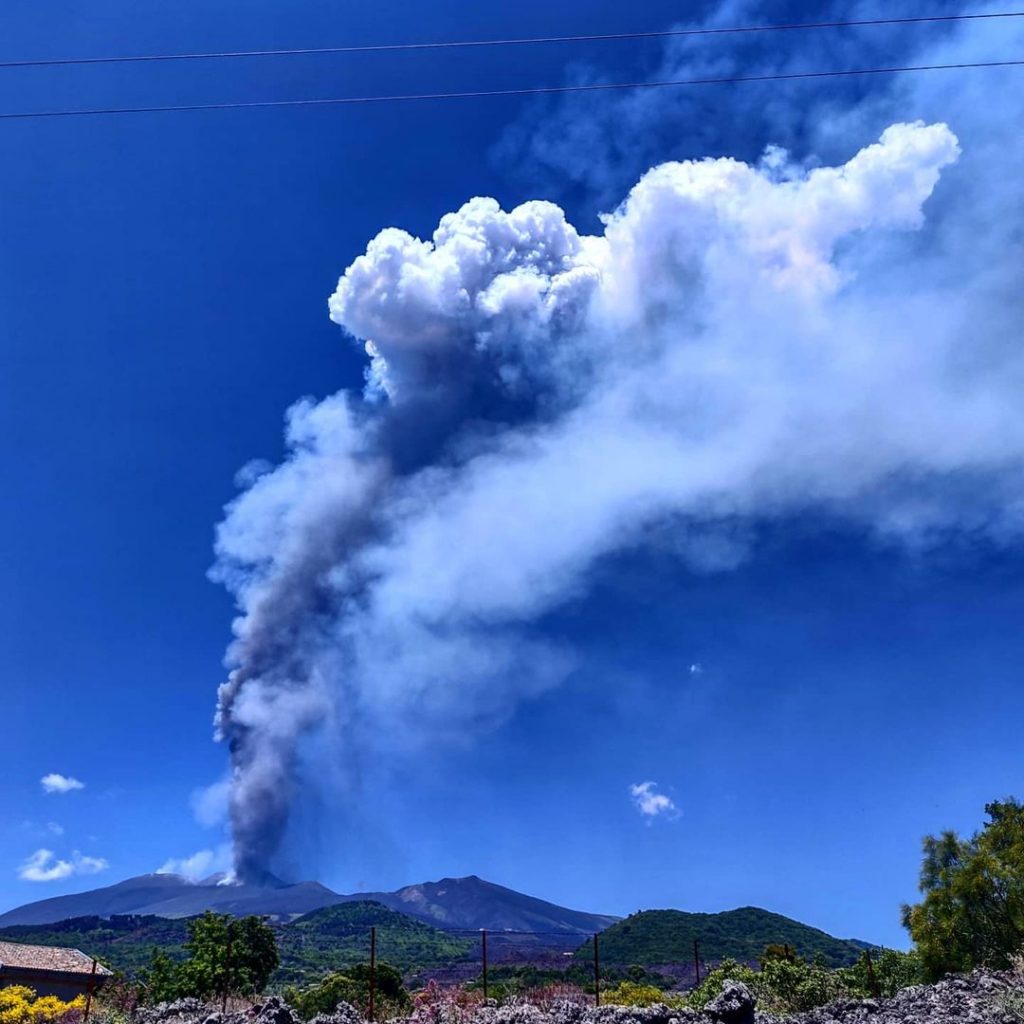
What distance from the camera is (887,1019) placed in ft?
48.2

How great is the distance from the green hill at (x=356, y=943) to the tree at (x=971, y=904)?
52.7 meters

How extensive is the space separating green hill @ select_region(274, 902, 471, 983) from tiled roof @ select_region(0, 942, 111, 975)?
25066 mm

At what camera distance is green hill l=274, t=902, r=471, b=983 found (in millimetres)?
93688

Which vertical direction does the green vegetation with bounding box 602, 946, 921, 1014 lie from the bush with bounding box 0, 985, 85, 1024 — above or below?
above

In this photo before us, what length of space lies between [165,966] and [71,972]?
1420 cm

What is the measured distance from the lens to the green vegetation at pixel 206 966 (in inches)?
1179

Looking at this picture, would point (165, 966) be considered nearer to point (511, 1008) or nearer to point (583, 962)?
point (511, 1008)

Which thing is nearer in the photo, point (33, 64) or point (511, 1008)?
point (33, 64)

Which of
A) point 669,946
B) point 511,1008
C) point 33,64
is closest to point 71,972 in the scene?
point 511,1008

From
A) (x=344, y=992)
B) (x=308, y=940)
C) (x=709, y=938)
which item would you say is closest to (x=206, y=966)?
(x=344, y=992)

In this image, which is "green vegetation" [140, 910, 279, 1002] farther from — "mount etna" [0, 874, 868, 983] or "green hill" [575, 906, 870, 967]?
"green hill" [575, 906, 870, 967]

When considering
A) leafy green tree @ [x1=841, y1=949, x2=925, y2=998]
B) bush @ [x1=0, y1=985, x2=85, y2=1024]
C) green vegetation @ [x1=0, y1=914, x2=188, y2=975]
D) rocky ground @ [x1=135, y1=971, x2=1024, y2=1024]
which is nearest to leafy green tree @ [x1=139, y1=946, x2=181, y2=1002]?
bush @ [x1=0, y1=985, x2=85, y2=1024]

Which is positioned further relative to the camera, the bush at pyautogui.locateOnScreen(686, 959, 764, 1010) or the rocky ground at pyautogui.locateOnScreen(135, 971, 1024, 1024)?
the bush at pyautogui.locateOnScreen(686, 959, 764, 1010)

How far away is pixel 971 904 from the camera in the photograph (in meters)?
28.2
